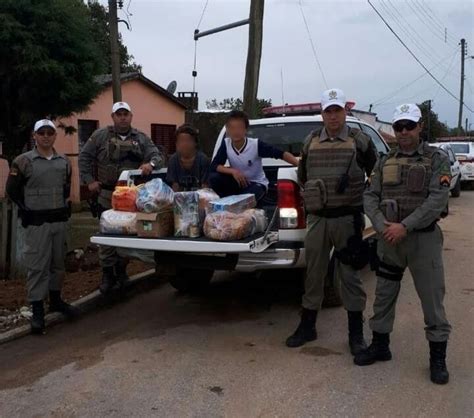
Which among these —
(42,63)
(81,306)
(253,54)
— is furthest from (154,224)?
(253,54)

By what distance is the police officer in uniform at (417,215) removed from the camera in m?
3.92

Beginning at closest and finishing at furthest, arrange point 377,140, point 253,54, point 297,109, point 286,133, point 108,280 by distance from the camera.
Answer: point 108,280
point 286,133
point 377,140
point 297,109
point 253,54

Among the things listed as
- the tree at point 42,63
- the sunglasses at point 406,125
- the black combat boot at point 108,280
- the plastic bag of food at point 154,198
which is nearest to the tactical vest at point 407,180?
the sunglasses at point 406,125

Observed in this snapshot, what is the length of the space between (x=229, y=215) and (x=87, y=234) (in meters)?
5.09

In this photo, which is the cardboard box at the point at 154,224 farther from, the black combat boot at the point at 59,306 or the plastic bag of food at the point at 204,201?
the black combat boot at the point at 59,306

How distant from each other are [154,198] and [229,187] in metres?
0.88

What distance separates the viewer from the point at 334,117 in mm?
4414

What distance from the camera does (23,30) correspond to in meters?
7.73

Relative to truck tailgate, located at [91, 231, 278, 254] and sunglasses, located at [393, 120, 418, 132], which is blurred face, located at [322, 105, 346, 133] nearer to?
sunglasses, located at [393, 120, 418, 132]

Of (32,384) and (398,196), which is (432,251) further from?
(32,384)

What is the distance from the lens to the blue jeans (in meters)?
5.26

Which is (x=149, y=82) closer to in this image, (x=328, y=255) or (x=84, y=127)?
(x=84, y=127)

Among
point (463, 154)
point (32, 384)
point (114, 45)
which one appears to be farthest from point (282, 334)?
point (463, 154)

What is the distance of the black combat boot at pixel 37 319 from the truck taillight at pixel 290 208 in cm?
223
